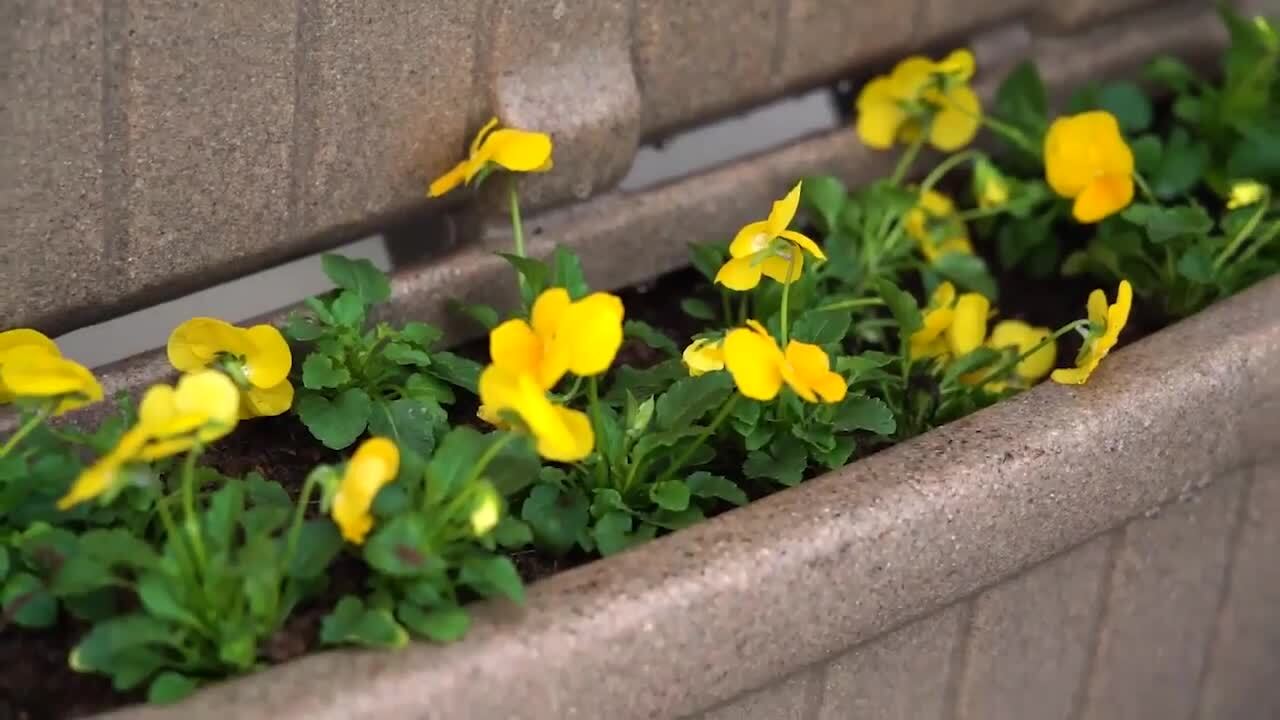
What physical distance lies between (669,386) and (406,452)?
0.69 feet

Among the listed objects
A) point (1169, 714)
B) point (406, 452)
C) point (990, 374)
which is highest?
point (406, 452)

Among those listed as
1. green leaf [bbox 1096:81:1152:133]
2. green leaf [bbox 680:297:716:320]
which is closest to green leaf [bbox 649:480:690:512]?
green leaf [bbox 680:297:716:320]

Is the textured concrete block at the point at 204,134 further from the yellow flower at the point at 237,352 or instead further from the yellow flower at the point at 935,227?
the yellow flower at the point at 935,227

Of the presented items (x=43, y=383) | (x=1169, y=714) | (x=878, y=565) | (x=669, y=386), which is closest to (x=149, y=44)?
(x=43, y=383)

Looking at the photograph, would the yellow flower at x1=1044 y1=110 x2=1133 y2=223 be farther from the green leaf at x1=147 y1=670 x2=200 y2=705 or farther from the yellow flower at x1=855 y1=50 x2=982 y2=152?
the green leaf at x1=147 y1=670 x2=200 y2=705

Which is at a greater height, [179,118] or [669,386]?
[179,118]

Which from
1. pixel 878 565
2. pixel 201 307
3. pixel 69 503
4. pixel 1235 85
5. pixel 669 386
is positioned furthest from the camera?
pixel 1235 85

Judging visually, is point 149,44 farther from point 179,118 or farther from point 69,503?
point 69,503

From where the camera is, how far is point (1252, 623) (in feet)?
3.88

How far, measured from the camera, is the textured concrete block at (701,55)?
1.14m

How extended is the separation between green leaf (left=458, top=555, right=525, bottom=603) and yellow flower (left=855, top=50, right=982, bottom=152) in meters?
0.58

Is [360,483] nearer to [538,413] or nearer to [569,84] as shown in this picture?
[538,413]

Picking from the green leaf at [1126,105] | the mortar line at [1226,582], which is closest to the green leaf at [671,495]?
the mortar line at [1226,582]

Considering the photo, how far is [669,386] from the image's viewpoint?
97 cm
